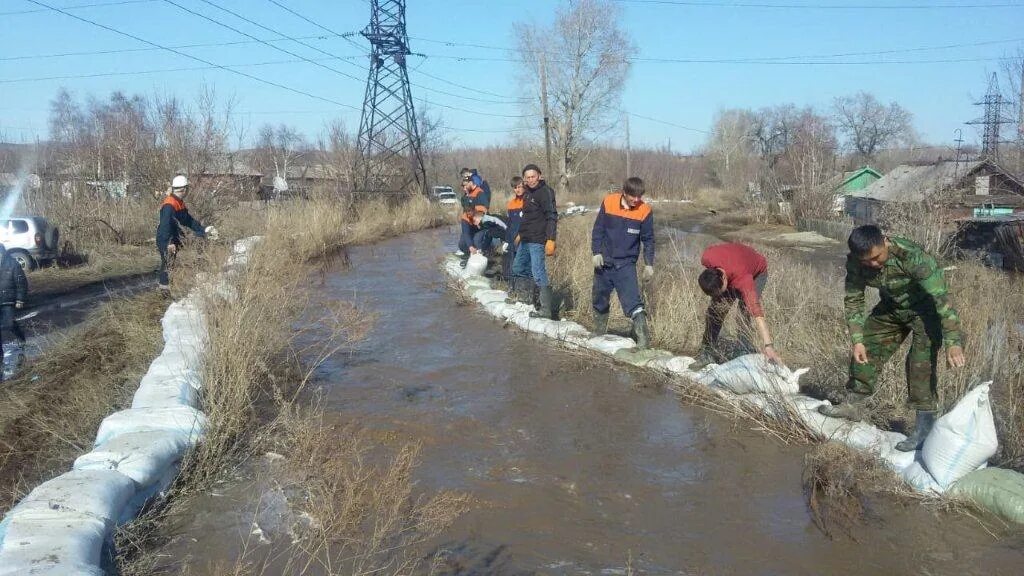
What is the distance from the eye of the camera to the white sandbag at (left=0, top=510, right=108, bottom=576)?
2541mm

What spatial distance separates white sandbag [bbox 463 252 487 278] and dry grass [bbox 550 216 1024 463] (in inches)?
46.2

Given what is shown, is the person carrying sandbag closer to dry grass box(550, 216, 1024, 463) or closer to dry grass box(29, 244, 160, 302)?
dry grass box(550, 216, 1024, 463)

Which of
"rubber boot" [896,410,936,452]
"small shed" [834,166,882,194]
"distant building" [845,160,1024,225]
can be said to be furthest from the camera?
"small shed" [834,166,882,194]

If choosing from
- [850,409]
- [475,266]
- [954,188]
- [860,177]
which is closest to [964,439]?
[850,409]

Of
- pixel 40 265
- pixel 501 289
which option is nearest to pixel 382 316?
pixel 501 289

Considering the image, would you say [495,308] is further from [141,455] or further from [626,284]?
[141,455]

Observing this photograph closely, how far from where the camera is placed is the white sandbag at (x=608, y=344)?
622 centimetres

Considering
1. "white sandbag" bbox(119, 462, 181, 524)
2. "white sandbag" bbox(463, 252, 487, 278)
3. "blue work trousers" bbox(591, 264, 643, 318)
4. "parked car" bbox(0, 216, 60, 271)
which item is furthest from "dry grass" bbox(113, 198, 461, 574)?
"parked car" bbox(0, 216, 60, 271)

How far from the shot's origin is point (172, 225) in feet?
27.1

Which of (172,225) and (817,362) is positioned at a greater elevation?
(172,225)

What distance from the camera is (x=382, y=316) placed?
323 inches

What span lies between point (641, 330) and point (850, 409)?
79.0 inches

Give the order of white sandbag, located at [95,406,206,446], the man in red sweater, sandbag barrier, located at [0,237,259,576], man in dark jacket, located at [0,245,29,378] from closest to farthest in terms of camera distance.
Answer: sandbag barrier, located at [0,237,259,576]
white sandbag, located at [95,406,206,446]
the man in red sweater
man in dark jacket, located at [0,245,29,378]

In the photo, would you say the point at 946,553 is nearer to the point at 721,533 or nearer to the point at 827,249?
the point at 721,533
